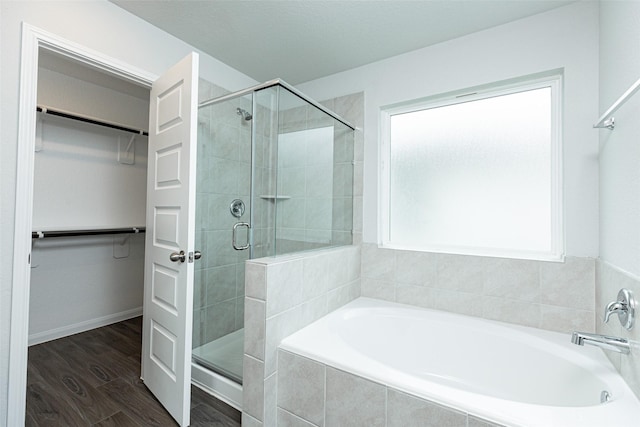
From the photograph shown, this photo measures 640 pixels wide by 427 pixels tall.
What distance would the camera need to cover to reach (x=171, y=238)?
5.53 feet

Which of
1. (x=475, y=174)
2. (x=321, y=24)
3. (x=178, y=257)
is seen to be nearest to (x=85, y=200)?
(x=178, y=257)

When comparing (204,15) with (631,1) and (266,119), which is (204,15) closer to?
(266,119)

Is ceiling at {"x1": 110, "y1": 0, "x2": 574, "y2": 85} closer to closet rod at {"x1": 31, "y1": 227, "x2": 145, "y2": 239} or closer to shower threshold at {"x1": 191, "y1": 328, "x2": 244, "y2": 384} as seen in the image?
closet rod at {"x1": 31, "y1": 227, "x2": 145, "y2": 239}

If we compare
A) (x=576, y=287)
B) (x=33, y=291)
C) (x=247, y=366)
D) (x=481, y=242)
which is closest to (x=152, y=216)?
(x=247, y=366)

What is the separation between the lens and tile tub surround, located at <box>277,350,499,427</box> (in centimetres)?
108

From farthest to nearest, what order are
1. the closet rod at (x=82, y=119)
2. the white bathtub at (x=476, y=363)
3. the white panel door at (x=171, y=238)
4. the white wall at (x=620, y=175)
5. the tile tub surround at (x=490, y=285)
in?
the closet rod at (x=82, y=119)
the tile tub surround at (x=490, y=285)
the white panel door at (x=171, y=238)
the white wall at (x=620, y=175)
the white bathtub at (x=476, y=363)

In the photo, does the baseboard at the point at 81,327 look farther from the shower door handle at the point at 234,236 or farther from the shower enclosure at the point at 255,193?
the shower door handle at the point at 234,236

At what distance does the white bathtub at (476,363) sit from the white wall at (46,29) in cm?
139

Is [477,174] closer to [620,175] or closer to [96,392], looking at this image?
[620,175]

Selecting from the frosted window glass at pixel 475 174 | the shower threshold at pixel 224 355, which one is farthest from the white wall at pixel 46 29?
the frosted window glass at pixel 475 174

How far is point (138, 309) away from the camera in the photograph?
127 inches

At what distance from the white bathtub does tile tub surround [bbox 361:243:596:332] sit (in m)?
0.08

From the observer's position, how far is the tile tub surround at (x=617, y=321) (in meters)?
1.09

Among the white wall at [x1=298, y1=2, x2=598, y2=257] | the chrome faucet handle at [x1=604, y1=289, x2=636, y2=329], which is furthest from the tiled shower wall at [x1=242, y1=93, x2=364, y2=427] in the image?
the chrome faucet handle at [x1=604, y1=289, x2=636, y2=329]
